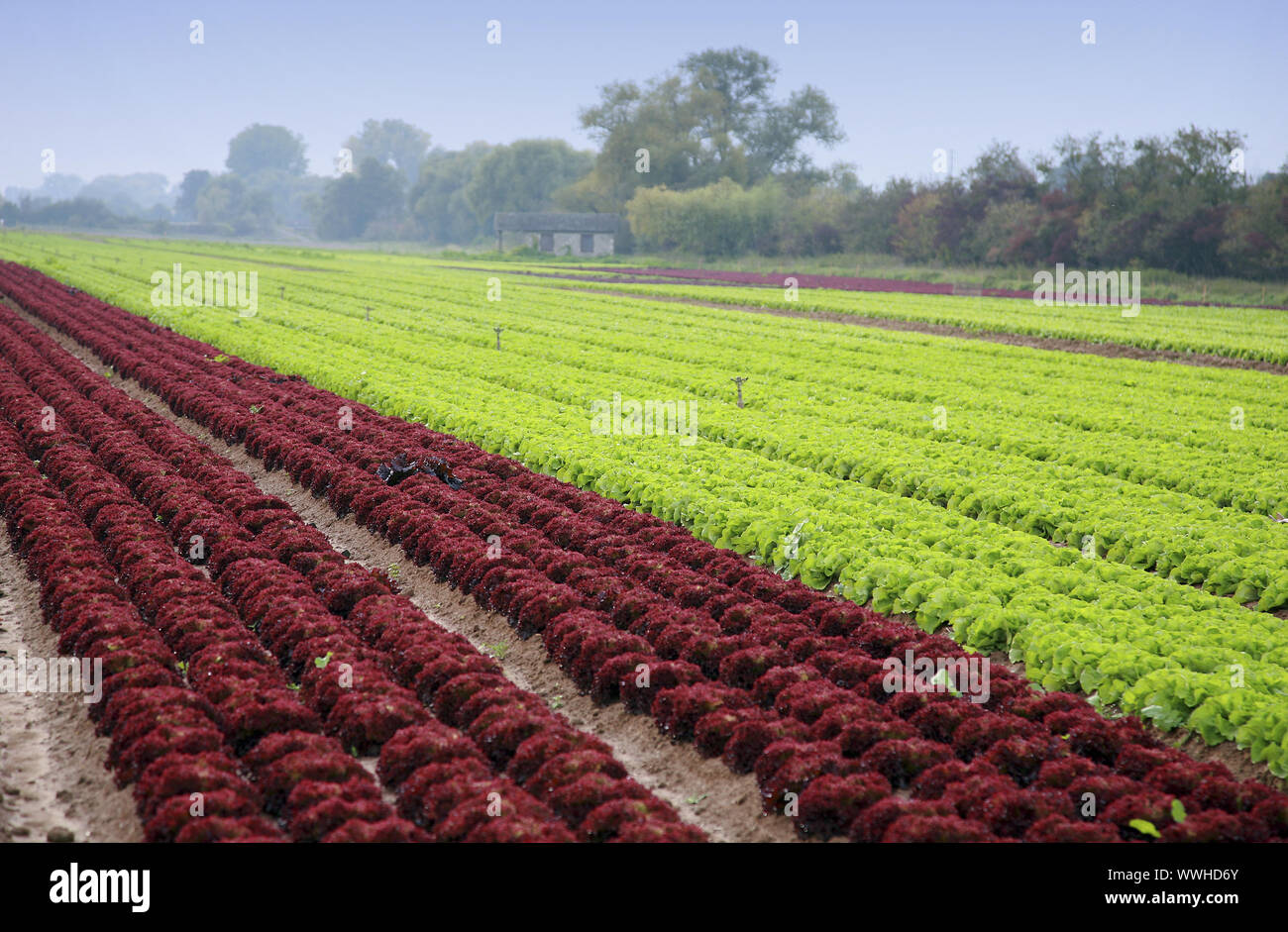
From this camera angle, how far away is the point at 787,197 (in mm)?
103438

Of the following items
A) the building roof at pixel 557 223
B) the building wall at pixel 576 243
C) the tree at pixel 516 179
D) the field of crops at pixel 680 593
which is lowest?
the field of crops at pixel 680 593

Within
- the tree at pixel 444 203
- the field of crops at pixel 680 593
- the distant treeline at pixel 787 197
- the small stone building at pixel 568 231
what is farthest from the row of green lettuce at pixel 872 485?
the tree at pixel 444 203

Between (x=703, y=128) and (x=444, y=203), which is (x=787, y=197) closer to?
(x=703, y=128)

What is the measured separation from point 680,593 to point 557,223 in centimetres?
9710

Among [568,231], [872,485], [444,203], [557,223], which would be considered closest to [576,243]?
→ [568,231]

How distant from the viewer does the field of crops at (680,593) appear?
24.2 feet

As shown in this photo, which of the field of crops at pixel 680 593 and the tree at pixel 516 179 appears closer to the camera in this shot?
the field of crops at pixel 680 593

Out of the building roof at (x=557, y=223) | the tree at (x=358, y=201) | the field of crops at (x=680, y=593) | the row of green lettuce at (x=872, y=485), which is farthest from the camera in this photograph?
the tree at (x=358, y=201)

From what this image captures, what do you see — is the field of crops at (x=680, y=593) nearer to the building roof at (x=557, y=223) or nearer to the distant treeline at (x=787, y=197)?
the distant treeline at (x=787, y=197)

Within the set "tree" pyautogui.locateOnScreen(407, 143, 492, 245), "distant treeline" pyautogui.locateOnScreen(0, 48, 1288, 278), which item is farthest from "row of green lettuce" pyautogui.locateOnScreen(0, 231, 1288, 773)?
"tree" pyautogui.locateOnScreen(407, 143, 492, 245)

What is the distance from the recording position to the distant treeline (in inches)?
2415

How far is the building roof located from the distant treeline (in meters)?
3.30
